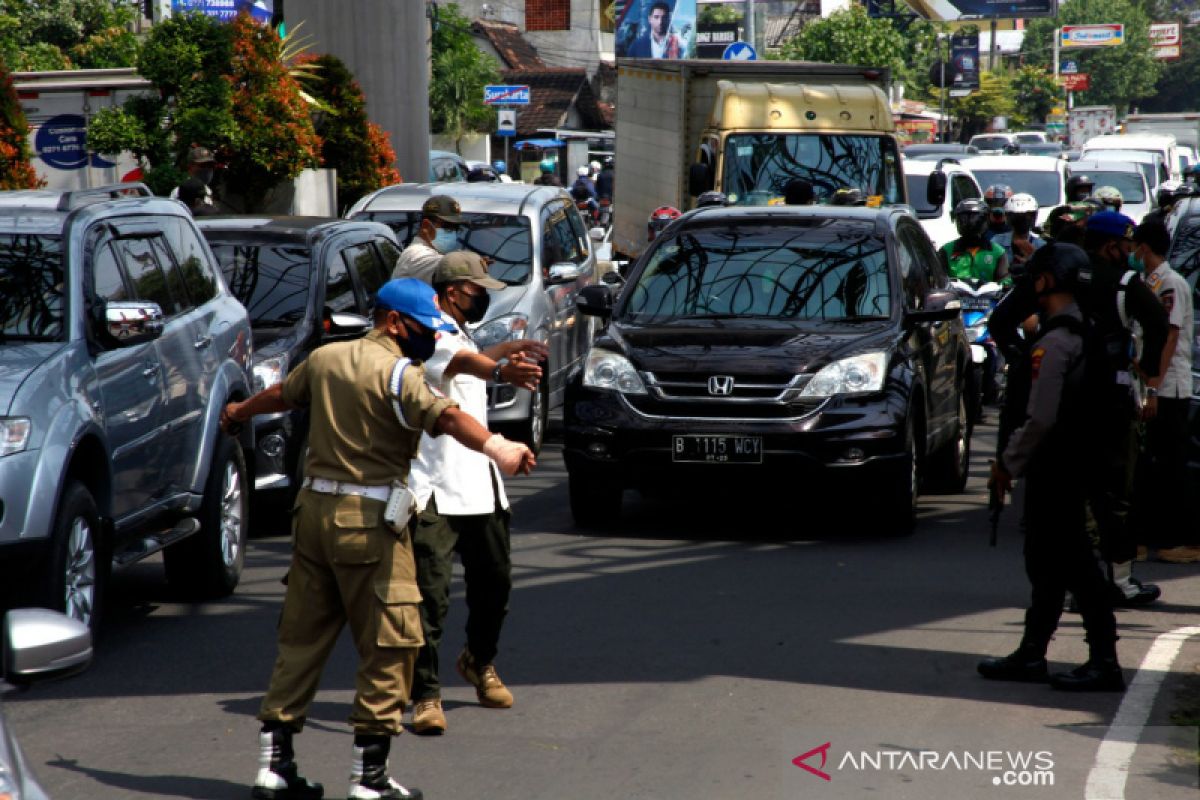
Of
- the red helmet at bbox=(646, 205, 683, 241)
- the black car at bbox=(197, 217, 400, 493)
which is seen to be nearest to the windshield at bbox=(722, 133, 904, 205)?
the red helmet at bbox=(646, 205, 683, 241)

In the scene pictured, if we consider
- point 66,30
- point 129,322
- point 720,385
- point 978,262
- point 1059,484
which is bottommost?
point 720,385

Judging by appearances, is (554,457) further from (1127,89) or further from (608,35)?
(1127,89)

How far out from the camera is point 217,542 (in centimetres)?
881

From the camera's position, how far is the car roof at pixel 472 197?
14656mm

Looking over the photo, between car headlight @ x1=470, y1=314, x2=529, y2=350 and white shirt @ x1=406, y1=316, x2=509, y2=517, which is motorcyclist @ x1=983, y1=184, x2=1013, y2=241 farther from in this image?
white shirt @ x1=406, y1=316, x2=509, y2=517

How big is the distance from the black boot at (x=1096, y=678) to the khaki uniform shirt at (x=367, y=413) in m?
3.04

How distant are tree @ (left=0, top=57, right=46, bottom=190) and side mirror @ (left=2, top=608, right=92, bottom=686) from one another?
11.5 metres

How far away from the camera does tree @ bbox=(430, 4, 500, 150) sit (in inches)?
2361

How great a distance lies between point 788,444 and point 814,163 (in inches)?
416

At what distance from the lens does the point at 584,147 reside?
2601 inches

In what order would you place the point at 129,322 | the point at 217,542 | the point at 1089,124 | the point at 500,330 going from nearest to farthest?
the point at 129,322
the point at 217,542
the point at 500,330
the point at 1089,124

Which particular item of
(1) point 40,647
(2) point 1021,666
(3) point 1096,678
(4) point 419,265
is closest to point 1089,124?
(2) point 1021,666

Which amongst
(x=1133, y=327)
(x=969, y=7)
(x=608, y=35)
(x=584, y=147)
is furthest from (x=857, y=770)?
(x=969, y=7)

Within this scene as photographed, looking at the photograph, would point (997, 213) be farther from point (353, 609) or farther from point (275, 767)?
point (275, 767)
